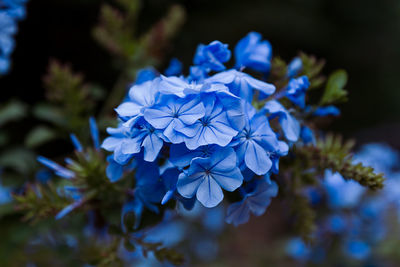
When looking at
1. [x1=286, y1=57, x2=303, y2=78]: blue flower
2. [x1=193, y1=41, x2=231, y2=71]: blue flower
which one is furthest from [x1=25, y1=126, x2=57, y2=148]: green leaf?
[x1=286, y1=57, x2=303, y2=78]: blue flower

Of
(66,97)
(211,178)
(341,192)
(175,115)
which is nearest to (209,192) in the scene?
(211,178)

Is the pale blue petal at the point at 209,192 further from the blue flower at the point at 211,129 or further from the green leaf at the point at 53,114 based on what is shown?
the green leaf at the point at 53,114

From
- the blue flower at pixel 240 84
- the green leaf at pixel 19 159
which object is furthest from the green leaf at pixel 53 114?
the blue flower at pixel 240 84

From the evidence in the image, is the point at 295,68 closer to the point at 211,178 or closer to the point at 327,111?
the point at 327,111

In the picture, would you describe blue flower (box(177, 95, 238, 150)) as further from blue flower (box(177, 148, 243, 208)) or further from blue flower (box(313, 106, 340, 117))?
blue flower (box(313, 106, 340, 117))

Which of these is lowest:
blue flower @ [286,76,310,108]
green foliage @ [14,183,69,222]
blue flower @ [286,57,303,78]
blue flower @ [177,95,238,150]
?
green foliage @ [14,183,69,222]
